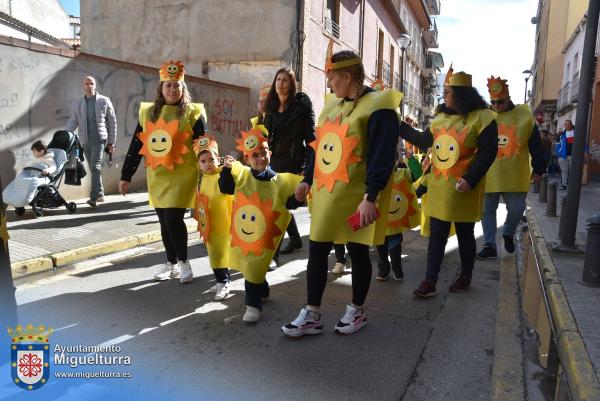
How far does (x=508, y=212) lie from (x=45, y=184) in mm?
6199

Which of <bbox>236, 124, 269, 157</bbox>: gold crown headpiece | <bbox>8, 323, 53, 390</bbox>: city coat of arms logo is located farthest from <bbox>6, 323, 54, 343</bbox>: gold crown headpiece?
<bbox>236, 124, 269, 157</bbox>: gold crown headpiece

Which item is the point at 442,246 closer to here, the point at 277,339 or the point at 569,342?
the point at 569,342

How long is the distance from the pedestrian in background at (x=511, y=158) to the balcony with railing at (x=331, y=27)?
12.3m

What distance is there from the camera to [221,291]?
4.28 m

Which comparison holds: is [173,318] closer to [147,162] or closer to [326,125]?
[147,162]

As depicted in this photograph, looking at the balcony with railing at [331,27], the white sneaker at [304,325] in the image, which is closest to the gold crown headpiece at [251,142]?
the white sneaker at [304,325]

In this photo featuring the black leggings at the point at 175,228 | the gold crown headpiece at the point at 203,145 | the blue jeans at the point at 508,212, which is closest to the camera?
the gold crown headpiece at the point at 203,145

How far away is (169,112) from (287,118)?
3.64ft

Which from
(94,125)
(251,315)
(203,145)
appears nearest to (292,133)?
(203,145)

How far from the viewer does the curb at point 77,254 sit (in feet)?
16.7

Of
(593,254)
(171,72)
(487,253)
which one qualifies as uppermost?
(171,72)

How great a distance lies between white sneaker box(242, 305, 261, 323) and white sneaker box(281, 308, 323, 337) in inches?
11.8

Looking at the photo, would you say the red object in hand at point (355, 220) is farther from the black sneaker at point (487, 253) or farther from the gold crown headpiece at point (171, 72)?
the black sneaker at point (487, 253)

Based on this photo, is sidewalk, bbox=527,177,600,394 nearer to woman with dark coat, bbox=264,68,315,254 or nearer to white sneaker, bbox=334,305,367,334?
white sneaker, bbox=334,305,367,334
